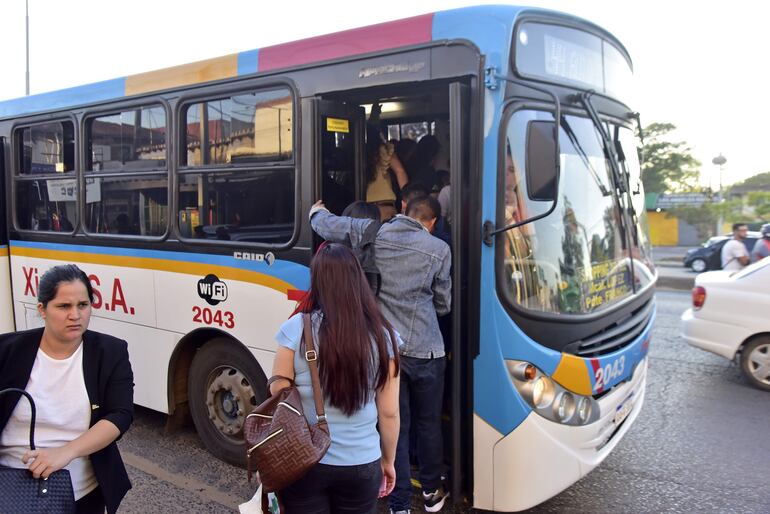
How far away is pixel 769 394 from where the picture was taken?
650cm

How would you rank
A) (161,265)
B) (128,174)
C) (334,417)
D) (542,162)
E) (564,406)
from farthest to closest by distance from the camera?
(128,174)
(161,265)
(564,406)
(542,162)
(334,417)

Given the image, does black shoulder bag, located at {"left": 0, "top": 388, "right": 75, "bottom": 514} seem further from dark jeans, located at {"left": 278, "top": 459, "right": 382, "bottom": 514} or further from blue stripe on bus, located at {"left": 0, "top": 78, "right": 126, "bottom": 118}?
blue stripe on bus, located at {"left": 0, "top": 78, "right": 126, "bottom": 118}

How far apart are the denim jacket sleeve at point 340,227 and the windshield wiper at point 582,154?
122 centimetres

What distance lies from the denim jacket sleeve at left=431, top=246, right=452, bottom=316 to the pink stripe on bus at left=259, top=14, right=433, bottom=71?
1.19 meters

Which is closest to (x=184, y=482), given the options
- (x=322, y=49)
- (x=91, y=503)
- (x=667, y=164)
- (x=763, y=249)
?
(x=91, y=503)

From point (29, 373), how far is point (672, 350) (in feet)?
25.4

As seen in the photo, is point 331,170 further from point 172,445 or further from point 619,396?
point 172,445

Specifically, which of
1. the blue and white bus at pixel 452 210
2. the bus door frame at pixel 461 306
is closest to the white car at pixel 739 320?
the blue and white bus at pixel 452 210

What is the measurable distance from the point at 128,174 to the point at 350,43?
220 centimetres

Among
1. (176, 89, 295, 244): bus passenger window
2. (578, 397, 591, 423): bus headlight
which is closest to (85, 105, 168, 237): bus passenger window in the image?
(176, 89, 295, 244): bus passenger window

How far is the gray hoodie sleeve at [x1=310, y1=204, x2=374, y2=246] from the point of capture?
3.55 m

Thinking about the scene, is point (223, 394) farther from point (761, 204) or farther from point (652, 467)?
point (761, 204)

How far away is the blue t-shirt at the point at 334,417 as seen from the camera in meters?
2.39

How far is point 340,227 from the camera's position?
11.8 feet
